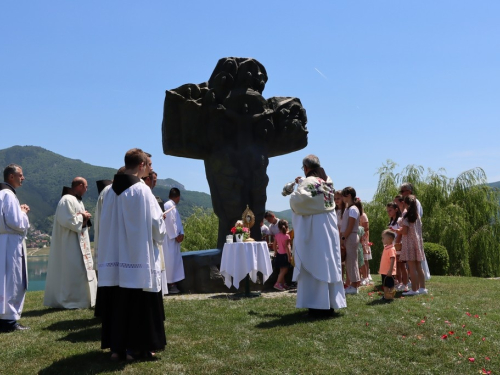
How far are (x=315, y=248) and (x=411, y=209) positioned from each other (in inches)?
96.4

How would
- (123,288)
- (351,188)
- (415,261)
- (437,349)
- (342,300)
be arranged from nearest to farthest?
1. (123,288)
2. (437,349)
3. (342,300)
4. (415,261)
5. (351,188)

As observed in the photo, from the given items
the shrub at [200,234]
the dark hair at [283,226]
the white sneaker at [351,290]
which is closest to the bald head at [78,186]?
the dark hair at [283,226]

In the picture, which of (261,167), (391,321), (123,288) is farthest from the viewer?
(261,167)

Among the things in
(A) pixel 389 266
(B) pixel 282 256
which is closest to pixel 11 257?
(B) pixel 282 256

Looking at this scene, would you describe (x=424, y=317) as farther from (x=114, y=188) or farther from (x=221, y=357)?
(x=114, y=188)

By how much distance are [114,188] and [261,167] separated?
276 inches

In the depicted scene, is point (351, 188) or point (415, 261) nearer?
point (415, 261)

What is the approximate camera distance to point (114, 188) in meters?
5.71

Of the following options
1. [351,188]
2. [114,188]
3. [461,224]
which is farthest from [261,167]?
[461,224]

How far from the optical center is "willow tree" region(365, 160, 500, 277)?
67.8 feet

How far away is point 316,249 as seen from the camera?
757cm

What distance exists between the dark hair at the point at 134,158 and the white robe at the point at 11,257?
2.69 metres

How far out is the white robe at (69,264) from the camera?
9.33 meters

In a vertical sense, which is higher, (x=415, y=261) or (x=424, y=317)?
(x=415, y=261)
